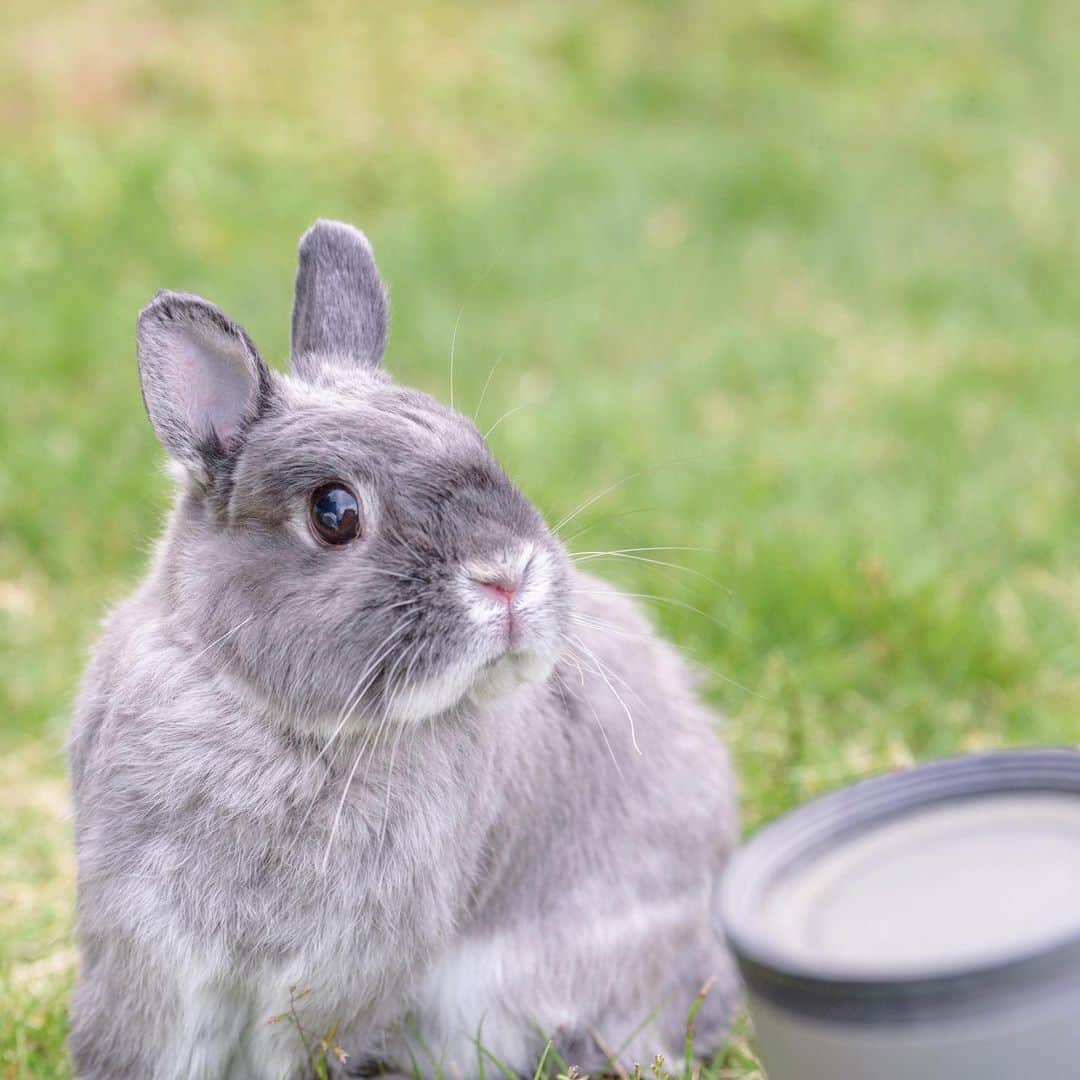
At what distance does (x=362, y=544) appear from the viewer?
8.37 feet

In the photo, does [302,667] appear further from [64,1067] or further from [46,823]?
[46,823]

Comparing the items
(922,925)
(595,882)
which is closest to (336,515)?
(595,882)

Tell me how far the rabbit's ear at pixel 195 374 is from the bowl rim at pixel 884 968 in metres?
1.15

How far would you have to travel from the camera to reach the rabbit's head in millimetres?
2471

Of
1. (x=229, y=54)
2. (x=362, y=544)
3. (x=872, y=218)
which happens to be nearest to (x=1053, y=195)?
(x=872, y=218)

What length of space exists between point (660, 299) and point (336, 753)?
595 cm

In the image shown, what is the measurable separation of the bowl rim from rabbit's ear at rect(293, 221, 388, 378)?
1.33 metres

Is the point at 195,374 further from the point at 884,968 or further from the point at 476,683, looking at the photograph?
the point at 884,968

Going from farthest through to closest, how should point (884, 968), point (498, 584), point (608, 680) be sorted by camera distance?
point (608, 680), point (498, 584), point (884, 968)

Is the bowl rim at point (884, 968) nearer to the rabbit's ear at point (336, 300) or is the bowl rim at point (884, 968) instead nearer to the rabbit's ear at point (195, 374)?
the rabbit's ear at point (195, 374)

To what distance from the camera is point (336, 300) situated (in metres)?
3.14

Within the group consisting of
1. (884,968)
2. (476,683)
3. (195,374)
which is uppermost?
(195,374)

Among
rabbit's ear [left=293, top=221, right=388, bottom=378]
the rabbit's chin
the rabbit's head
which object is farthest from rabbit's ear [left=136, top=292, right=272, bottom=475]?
the rabbit's chin

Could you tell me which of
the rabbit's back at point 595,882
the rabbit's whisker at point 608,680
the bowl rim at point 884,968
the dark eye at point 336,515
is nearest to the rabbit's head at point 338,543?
the dark eye at point 336,515
